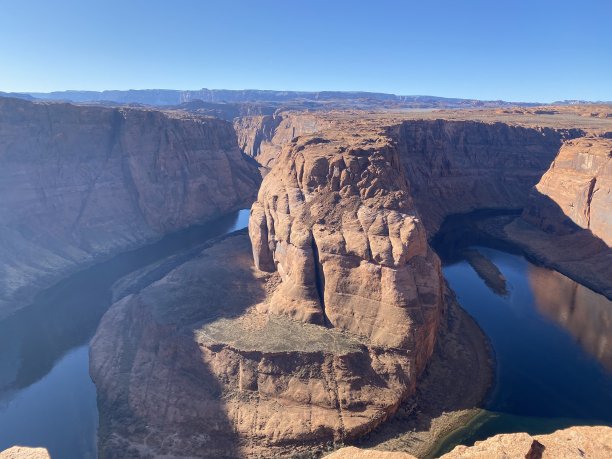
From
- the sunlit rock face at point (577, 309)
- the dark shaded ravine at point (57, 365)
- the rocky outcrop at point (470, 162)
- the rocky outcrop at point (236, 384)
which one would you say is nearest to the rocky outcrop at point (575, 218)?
the sunlit rock face at point (577, 309)

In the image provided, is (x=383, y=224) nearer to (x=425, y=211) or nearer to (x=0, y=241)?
(x=425, y=211)

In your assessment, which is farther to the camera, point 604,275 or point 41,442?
point 604,275

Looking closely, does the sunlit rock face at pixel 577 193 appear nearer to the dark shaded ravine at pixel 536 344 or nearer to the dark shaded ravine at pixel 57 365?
the dark shaded ravine at pixel 536 344

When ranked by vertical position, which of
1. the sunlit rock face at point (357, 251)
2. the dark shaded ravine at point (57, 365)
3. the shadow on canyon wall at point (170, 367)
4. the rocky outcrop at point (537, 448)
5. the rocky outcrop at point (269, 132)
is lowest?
the dark shaded ravine at point (57, 365)

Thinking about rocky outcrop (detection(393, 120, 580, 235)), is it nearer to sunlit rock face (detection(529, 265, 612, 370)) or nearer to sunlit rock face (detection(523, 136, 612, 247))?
sunlit rock face (detection(523, 136, 612, 247))

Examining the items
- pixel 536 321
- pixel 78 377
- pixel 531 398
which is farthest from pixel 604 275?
pixel 78 377

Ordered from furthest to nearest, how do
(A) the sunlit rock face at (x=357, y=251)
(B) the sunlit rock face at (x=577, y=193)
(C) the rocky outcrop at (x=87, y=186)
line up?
(B) the sunlit rock face at (x=577, y=193) < (C) the rocky outcrop at (x=87, y=186) < (A) the sunlit rock face at (x=357, y=251)
